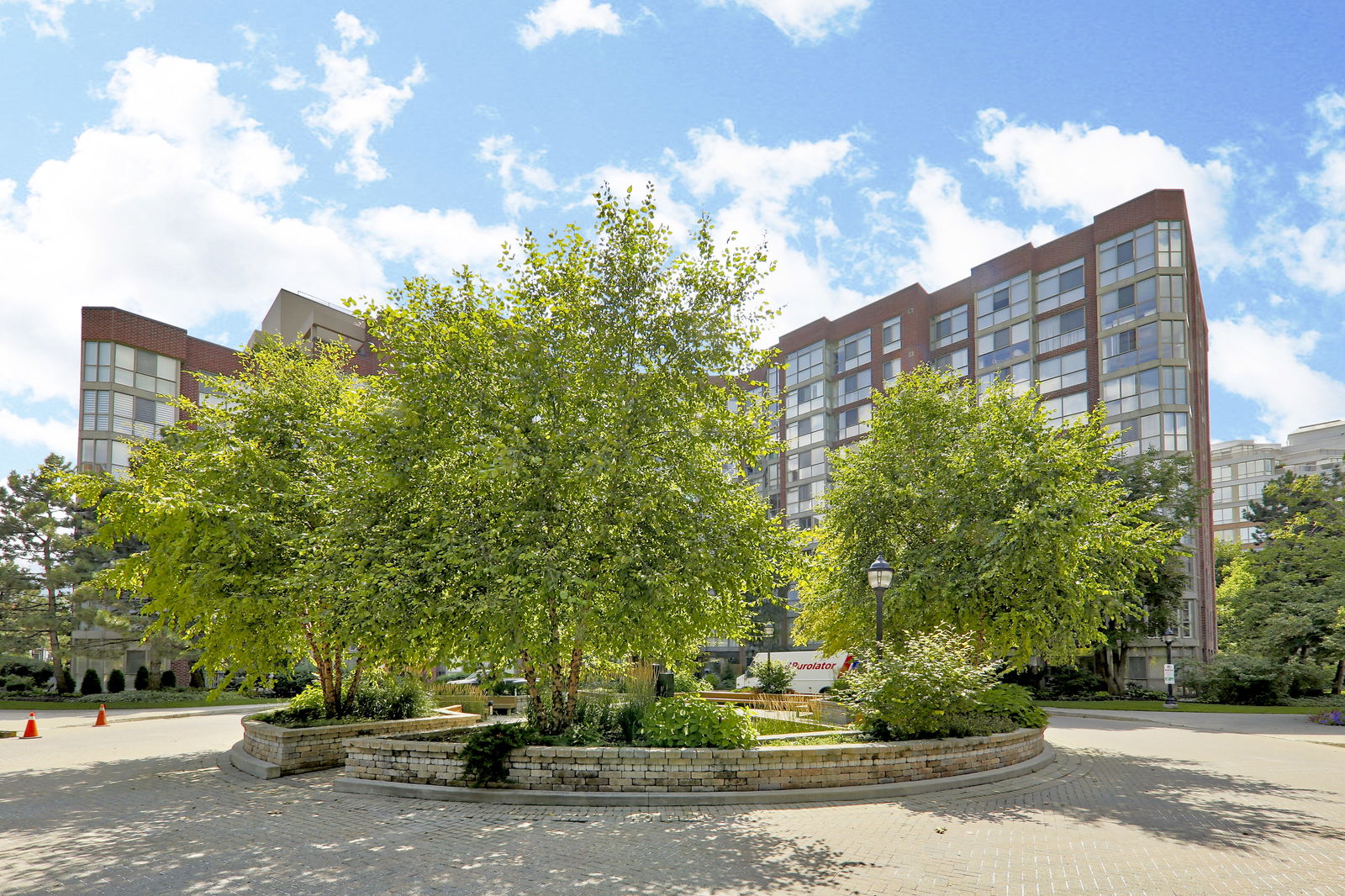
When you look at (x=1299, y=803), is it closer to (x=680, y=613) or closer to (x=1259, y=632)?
(x=680, y=613)

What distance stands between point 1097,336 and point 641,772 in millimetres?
46778

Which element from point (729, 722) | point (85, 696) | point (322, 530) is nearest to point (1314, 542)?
point (729, 722)

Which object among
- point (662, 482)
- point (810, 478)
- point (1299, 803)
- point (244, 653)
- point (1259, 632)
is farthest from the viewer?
point (810, 478)

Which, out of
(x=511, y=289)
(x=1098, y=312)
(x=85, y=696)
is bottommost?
(x=85, y=696)

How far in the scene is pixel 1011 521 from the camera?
1625cm

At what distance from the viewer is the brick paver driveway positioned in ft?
24.7

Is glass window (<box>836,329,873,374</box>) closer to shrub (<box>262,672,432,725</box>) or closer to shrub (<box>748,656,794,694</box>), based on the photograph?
shrub (<box>748,656,794,694</box>)

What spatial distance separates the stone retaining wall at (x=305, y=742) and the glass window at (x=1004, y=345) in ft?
156

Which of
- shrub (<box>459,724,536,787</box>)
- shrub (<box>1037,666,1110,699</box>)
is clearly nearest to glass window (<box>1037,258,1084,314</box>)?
shrub (<box>1037,666,1110,699</box>)

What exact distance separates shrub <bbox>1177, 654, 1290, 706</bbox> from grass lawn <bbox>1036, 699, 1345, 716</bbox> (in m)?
0.70

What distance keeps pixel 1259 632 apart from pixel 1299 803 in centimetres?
2721

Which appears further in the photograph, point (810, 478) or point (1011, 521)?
point (810, 478)

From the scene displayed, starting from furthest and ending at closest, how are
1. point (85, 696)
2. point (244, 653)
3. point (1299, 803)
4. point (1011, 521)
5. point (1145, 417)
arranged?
point (1145, 417) → point (85, 696) → point (1011, 521) → point (244, 653) → point (1299, 803)

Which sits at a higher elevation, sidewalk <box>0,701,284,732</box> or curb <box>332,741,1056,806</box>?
curb <box>332,741,1056,806</box>
